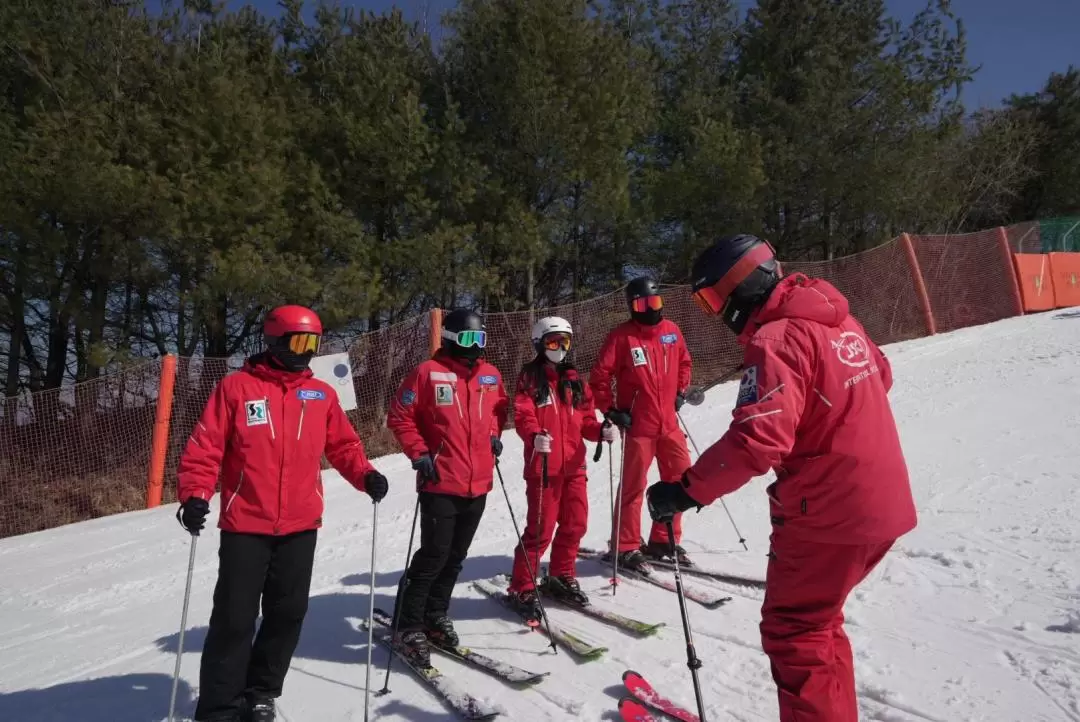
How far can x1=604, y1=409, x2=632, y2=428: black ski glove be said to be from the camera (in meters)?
4.68

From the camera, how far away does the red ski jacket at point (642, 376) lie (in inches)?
191

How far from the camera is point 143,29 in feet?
29.8

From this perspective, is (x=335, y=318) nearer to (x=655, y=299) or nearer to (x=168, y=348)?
(x=168, y=348)

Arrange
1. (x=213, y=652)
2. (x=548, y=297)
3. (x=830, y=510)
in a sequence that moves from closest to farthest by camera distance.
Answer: (x=830, y=510)
(x=213, y=652)
(x=548, y=297)

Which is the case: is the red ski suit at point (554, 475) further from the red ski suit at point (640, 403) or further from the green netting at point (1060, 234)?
the green netting at point (1060, 234)

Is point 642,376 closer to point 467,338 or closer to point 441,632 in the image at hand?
point 467,338

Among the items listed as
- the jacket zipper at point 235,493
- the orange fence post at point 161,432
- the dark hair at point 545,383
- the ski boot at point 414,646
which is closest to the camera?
the jacket zipper at point 235,493

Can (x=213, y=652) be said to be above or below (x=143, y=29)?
below

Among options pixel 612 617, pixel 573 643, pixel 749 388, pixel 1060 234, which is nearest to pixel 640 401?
pixel 612 617

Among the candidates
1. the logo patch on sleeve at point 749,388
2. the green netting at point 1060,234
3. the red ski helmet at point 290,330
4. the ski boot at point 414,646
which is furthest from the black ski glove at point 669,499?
the green netting at point 1060,234

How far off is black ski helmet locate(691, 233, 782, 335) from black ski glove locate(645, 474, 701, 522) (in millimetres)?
624

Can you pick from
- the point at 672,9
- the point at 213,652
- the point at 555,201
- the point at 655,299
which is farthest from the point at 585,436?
the point at 672,9

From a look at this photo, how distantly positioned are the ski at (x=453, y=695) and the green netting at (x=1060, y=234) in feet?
60.9

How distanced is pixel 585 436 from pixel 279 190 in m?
6.63
